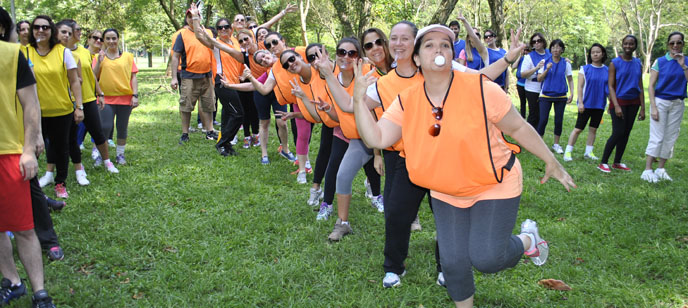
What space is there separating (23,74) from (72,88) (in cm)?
281

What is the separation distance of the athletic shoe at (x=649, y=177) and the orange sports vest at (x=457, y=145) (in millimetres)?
5612

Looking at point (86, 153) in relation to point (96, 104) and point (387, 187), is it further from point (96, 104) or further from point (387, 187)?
point (387, 187)

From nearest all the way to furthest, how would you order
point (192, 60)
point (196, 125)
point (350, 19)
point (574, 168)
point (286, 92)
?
1. point (286, 92)
2. point (574, 168)
3. point (192, 60)
4. point (196, 125)
5. point (350, 19)

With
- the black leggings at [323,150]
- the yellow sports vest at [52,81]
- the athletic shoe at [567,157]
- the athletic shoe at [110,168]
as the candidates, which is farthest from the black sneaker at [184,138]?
the athletic shoe at [567,157]

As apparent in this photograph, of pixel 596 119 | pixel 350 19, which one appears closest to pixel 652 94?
pixel 596 119

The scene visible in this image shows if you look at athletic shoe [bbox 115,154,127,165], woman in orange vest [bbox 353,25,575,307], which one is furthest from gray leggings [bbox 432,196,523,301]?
athletic shoe [bbox 115,154,127,165]

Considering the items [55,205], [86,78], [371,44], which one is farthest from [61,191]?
[371,44]

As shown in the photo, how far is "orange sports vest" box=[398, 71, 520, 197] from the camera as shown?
2.81 meters

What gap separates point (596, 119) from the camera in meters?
8.69

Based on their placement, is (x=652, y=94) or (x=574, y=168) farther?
(x=574, y=168)

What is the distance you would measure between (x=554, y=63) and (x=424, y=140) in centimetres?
736

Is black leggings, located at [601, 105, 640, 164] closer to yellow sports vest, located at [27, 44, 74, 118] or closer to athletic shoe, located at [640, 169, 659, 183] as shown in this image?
athletic shoe, located at [640, 169, 659, 183]

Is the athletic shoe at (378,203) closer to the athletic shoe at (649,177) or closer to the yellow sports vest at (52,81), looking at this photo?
the yellow sports vest at (52,81)

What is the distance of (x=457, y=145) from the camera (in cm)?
281
